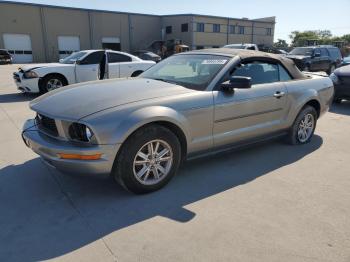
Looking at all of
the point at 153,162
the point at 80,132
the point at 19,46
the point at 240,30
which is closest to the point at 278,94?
the point at 153,162

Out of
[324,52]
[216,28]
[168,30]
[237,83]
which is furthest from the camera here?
[216,28]

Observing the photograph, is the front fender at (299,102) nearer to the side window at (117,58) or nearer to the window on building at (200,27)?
the side window at (117,58)

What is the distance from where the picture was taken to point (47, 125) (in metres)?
3.52

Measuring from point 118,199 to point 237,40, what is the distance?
5094cm

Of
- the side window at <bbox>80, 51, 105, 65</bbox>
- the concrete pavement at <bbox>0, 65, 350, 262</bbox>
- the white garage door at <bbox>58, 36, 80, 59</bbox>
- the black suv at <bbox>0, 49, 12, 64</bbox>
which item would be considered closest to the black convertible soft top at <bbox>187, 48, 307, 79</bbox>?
the concrete pavement at <bbox>0, 65, 350, 262</bbox>

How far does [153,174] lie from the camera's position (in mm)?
3527

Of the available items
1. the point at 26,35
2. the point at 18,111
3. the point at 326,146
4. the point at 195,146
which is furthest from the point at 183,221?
the point at 26,35

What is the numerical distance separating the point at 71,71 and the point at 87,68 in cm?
50

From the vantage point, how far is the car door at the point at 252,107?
3.89 metres

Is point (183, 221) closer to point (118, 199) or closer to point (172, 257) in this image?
point (172, 257)

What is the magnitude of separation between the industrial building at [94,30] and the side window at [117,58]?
1185 inches

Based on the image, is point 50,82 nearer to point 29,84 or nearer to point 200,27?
point 29,84

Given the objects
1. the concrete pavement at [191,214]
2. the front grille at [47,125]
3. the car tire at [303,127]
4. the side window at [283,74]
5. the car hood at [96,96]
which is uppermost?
the side window at [283,74]

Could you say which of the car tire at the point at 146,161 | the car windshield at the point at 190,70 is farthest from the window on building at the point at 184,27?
the car tire at the point at 146,161
